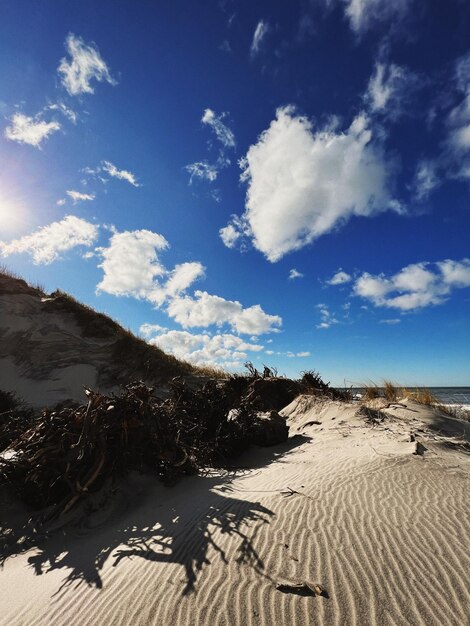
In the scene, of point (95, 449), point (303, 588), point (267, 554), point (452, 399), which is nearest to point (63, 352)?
point (95, 449)

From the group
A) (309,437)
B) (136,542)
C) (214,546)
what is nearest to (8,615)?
(136,542)

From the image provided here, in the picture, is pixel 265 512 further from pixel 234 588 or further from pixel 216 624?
pixel 216 624

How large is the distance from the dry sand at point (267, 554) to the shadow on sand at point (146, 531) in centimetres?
1

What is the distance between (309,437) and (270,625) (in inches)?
187

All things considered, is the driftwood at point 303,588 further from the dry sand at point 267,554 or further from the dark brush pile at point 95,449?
the dark brush pile at point 95,449

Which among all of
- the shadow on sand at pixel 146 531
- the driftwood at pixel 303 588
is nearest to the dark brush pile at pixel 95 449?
the shadow on sand at pixel 146 531

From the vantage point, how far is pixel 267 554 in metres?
2.20

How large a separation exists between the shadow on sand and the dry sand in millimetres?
13

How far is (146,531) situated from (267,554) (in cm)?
114

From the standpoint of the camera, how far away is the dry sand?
5.94 feet

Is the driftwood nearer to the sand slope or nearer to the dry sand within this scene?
the dry sand

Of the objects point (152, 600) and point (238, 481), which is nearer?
point (152, 600)

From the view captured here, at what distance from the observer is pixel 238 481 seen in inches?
158

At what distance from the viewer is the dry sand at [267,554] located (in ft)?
5.94
